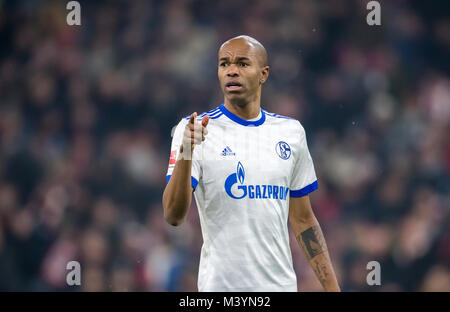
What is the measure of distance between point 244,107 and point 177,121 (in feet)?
15.7

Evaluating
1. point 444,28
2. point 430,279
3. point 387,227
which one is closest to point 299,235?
point 430,279

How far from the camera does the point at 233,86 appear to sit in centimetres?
367

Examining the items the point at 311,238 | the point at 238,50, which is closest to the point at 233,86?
the point at 238,50

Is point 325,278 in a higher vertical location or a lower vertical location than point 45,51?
lower

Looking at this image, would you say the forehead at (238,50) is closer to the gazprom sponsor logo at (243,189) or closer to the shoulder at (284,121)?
the shoulder at (284,121)

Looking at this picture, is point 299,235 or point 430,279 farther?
point 430,279

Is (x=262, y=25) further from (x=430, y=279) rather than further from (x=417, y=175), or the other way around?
(x=430, y=279)

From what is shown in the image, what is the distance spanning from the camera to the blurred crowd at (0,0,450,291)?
719 cm

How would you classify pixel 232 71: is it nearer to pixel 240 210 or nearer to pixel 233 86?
pixel 233 86

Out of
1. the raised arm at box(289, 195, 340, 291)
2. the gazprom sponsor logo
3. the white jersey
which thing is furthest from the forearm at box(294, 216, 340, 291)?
the gazprom sponsor logo

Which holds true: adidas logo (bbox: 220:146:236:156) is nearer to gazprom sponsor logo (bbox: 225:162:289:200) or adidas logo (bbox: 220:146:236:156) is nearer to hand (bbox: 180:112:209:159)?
gazprom sponsor logo (bbox: 225:162:289:200)

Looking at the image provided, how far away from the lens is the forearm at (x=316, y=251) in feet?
12.3
